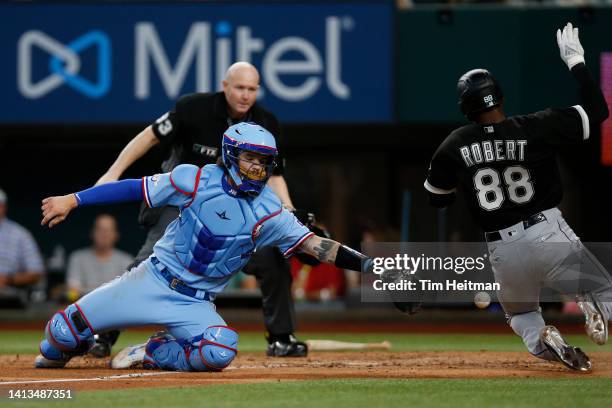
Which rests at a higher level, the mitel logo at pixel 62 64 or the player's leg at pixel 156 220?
the mitel logo at pixel 62 64

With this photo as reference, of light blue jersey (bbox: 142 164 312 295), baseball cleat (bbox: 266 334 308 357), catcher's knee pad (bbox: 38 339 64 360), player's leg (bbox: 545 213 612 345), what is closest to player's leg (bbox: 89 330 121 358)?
catcher's knee pad (bbox: 38 339 64 360)

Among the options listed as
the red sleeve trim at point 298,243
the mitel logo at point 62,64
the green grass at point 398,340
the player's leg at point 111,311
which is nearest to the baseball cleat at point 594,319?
the red sleeve trim at point 298,243

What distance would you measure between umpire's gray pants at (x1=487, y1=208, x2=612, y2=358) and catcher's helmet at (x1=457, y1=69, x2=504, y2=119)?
0.70 m

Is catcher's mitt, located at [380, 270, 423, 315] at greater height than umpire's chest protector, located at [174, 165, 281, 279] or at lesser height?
lesser

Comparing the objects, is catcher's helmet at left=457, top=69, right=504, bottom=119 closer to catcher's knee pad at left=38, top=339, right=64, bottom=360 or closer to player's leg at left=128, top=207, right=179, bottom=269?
player's leg at left=128, top=207, right=179, bottom=269

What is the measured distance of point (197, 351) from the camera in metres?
6.06

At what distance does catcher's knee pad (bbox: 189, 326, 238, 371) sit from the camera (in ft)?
19.7

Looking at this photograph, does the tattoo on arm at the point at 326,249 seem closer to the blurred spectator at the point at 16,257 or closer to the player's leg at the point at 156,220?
the player's leg at the point at 156,220

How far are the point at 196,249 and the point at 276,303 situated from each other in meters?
1.74

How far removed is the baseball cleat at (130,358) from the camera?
6.43 m

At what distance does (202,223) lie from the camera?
5.90 m

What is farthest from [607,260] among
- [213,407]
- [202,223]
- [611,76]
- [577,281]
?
[611,76]

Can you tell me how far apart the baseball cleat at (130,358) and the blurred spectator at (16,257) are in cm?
583

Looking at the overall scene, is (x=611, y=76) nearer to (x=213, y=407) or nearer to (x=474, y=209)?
(x=474, y=209)
